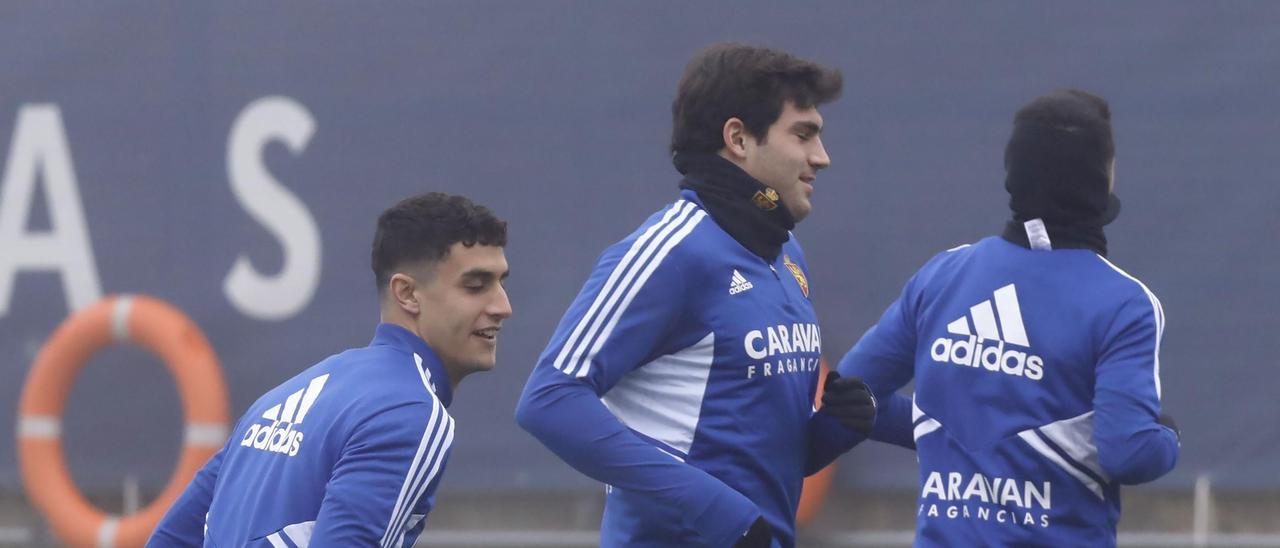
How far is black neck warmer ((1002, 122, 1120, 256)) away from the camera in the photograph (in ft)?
9.95

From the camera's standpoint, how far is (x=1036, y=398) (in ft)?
9.79

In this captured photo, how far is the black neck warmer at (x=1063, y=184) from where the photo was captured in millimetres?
3031

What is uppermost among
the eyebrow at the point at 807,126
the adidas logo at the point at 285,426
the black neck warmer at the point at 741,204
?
the eyebrow at the point at 807,126

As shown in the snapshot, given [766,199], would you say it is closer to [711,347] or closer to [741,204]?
[741,204]

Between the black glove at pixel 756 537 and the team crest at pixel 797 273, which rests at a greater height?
the team crest at pixel 797 273

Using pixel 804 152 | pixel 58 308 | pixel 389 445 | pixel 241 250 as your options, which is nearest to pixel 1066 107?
pixel 804 152

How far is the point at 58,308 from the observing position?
640 cm

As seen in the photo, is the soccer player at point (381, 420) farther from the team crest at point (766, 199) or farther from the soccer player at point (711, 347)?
the team crest at point (766, 199)

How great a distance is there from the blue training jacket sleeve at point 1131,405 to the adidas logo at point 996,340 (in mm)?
133

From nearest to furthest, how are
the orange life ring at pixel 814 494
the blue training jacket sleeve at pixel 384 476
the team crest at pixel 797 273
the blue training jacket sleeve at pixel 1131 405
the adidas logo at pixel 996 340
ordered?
the blue training jacket sleeve at pixel 384 476 < the blue training jacket sleeve at pixel 1131 405 < the adidas logo at pixel 996 340 < the team crest at pixel 797 273 < the orange life ring at pixel 814 494

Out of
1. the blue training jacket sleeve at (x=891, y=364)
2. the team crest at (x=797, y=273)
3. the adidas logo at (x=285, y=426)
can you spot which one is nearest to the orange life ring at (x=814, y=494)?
the blue training jacket sleeve at (x=891, y=364)

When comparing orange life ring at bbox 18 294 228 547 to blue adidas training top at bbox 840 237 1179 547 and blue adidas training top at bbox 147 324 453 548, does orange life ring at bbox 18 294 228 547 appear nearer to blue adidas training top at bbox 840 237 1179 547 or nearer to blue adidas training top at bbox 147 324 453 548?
blue adidas training top at bbox 147 324 453 548

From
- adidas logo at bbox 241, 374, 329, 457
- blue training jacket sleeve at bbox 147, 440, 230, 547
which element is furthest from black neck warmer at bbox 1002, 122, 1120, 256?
blue training jacket sleeve at bbox 147, 440, 230, 547

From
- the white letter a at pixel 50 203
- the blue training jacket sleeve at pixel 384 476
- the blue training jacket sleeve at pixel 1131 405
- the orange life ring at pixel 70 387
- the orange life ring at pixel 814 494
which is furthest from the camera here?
the white letter a at pixel 50 203
